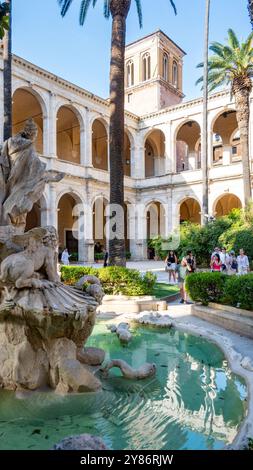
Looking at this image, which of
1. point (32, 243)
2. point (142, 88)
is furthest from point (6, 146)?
point (142, 88)

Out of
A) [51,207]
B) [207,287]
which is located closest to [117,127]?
[207,287]

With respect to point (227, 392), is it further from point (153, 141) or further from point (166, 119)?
point (153, 141)

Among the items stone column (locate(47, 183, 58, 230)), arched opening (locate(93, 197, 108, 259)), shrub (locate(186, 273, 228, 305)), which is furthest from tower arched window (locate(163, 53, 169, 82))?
shrub (locate(186, 273, 228, 305))

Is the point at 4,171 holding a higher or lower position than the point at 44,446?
higher

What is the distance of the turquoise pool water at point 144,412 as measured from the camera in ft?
9.22

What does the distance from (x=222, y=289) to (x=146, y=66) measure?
35.6 meters

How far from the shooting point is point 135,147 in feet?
102

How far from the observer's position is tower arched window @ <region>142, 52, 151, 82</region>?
37.8 metres

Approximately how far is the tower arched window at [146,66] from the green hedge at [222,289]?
34368 millimetres

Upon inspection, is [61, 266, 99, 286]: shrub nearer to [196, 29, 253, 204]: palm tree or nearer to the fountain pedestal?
the fountain pedestal

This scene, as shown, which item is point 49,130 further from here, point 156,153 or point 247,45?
point 156,153

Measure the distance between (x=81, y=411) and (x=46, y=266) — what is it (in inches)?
55.9

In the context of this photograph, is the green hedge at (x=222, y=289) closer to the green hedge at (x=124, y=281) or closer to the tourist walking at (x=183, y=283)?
the tourist walking at (x=183, y=283)

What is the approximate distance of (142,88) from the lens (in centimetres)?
3831
